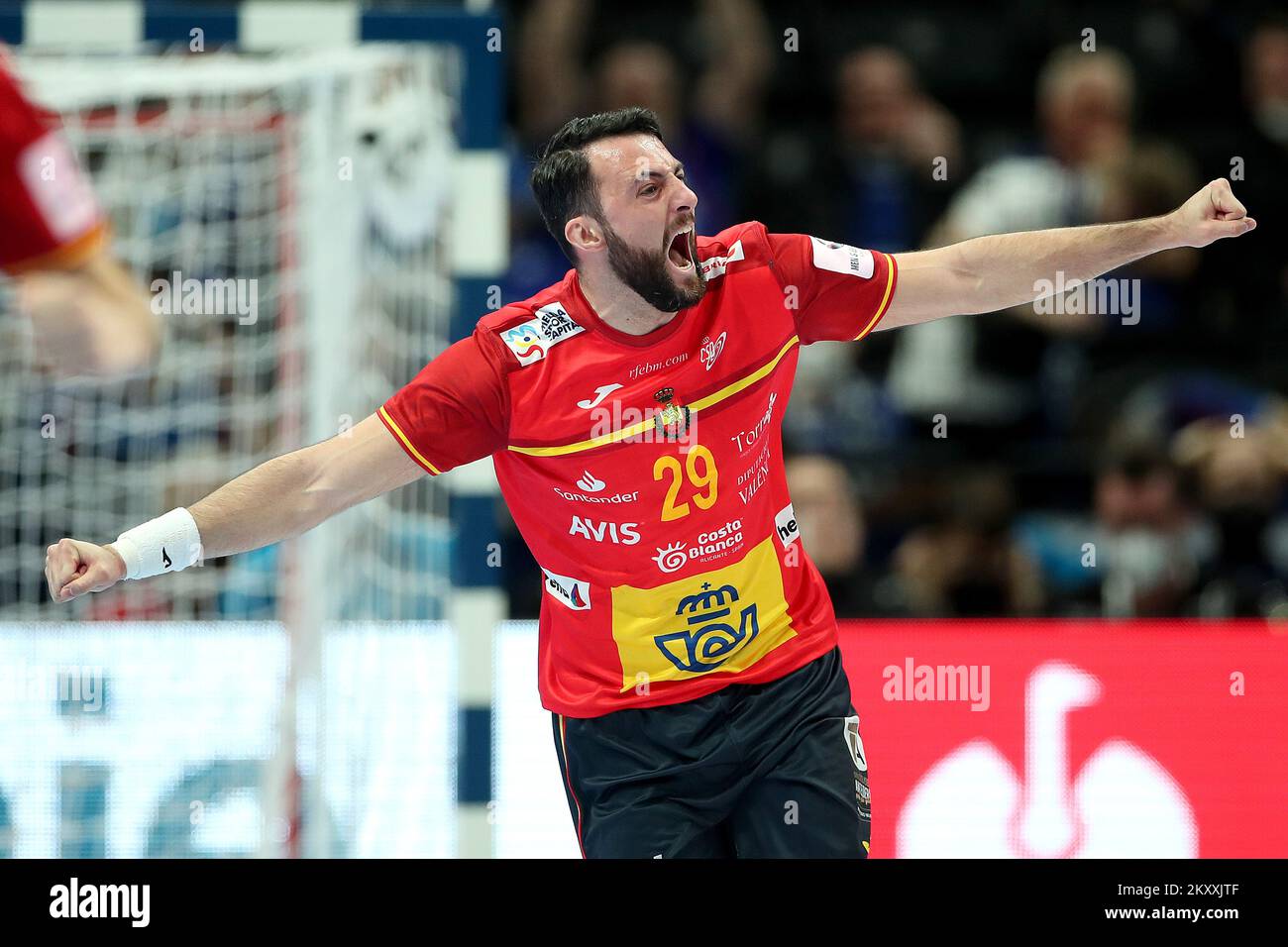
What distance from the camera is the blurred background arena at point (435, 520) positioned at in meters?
5.46

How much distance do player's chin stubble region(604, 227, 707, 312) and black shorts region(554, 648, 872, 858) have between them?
1022 millimetres

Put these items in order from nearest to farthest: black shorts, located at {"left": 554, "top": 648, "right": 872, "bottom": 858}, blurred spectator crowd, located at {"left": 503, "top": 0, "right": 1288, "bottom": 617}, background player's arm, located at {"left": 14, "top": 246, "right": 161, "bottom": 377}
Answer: background player's arm, located at {"left": 14, "top": 246, "right": 161, "bottom": 377}
black shorts, located at {"left": 554, "top": 648, "right": 872, "bottom": 858}
blurred spectator crowd, located at {"left": 503, "top": 0, "right": 1288, "bottom": 617}

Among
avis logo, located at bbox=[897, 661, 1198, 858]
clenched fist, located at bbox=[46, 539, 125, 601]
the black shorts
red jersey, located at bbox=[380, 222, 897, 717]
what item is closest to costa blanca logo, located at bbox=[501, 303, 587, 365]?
red jersey, located at bbox=[380, 222, 897, 717]

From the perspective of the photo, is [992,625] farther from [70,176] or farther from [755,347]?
[70,176]

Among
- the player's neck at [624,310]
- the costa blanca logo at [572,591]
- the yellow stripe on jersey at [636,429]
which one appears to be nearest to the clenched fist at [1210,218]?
the yellow stripe on jersey at [636,429]

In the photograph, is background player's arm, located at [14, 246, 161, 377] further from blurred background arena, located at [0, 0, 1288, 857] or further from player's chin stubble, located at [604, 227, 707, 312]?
blurred background arena, located at [0, 0, 1288, 857]

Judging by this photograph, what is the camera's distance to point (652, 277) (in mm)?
4121

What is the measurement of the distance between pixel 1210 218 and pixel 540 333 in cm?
177

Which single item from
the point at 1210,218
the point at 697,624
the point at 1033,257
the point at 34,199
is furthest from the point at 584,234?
the point at 34,199

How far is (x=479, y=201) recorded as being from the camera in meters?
5.27

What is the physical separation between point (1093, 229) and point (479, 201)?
81.6 inches

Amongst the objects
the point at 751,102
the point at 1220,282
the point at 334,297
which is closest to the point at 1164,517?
the point at 1220,282

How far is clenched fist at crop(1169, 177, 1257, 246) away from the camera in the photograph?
4062mm

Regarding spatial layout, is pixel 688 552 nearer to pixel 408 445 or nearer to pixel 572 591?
pixel 572 591
